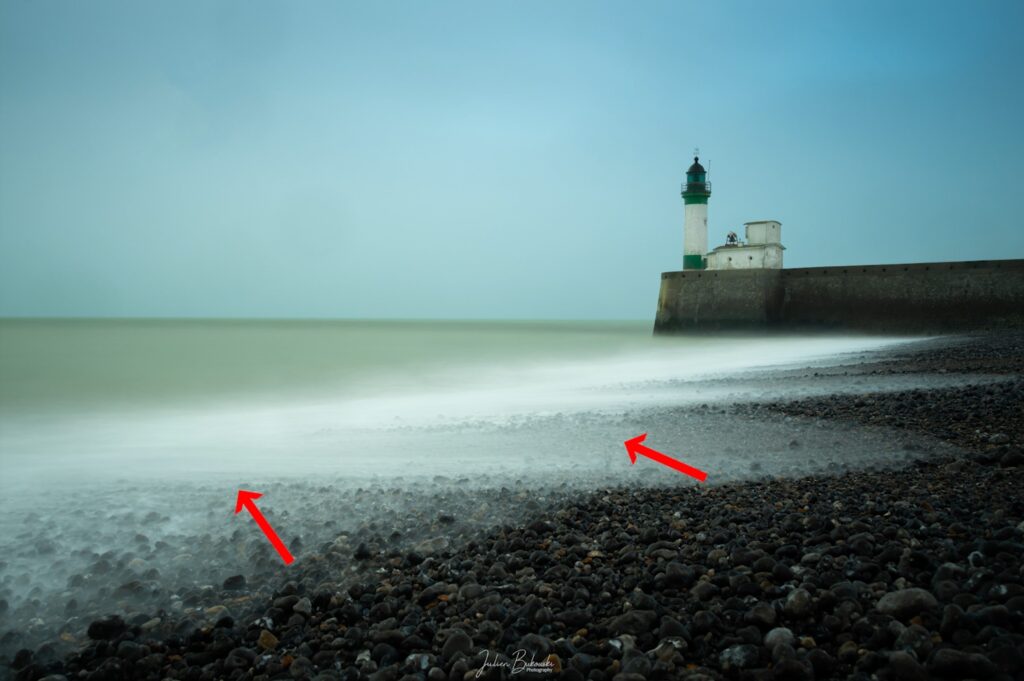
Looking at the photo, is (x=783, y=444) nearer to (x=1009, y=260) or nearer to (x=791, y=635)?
(x=791, y=635)

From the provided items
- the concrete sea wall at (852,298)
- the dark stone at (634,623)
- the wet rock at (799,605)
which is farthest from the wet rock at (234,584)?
the concrete sea wall at (852,298)

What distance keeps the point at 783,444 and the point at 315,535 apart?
3049 mm

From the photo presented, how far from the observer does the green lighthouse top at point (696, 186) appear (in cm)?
3002

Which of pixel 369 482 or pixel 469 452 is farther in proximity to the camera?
pixel 469 452

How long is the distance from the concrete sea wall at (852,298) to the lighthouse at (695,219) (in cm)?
237

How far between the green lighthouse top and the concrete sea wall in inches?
165

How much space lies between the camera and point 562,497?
355 centimetres

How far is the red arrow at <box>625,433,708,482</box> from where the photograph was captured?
13.2 ft

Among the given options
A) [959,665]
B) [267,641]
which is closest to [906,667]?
[959,665]

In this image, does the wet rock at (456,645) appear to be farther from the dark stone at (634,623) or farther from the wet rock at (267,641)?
the wet rock at (267,641)

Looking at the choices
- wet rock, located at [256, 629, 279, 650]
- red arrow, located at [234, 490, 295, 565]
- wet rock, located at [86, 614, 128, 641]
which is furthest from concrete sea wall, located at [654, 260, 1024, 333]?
wet rock, located at [86, 614, 128, 641]

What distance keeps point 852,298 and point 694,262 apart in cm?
737

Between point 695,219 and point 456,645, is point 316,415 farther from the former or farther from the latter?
point 695,219

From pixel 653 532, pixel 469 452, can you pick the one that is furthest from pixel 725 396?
pixel 653 532
